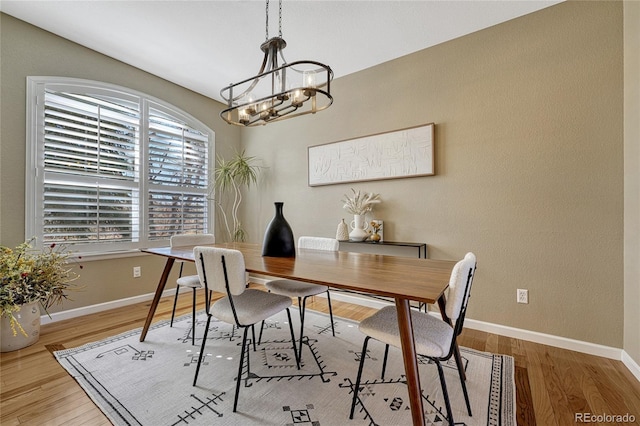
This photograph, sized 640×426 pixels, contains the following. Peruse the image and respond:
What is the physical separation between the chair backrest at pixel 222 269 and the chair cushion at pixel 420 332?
701mm

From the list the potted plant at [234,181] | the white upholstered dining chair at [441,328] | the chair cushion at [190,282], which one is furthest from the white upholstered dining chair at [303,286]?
the potted plant at [234,181]

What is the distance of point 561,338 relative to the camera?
2.13m

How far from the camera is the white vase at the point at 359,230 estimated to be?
291cm

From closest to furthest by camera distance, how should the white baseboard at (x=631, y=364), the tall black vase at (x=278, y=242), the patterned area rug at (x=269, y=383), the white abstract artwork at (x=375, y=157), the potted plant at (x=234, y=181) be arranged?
the patterned area rug at (x=269, y=383), the white baseboard at (x=631, y=364), the tall black vase at (x=278, y=242), the white abstract artwork at (x=375, y=157), the potted plant at (x=234, y=181)

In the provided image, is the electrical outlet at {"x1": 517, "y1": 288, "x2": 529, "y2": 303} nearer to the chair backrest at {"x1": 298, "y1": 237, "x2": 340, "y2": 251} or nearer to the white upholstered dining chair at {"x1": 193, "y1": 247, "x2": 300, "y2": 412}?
the chair backrest at {"x1": 298, "y1": 237, "x2": 340, "y2": 251}

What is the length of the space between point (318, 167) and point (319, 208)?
513 millimetres

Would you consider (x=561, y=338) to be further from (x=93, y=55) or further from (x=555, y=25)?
(x=93, y=55)

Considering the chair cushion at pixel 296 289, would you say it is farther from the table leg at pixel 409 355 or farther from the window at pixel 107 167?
the window at pixel 107 167

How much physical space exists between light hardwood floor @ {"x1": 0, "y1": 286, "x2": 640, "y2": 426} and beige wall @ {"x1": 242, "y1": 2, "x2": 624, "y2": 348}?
29 centimetres

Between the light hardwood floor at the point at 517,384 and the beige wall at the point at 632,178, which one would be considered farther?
the beige wall at the point at 632,178

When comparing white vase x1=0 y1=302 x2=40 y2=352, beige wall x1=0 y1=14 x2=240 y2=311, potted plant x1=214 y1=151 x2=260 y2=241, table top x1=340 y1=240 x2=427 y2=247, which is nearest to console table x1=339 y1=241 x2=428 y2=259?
table top x1=340 y1=240 x2=427 y2=247

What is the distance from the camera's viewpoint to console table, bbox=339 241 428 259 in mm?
2645

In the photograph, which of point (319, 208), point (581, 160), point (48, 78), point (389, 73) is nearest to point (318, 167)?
point (319, 208)

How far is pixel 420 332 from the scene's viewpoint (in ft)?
4.33
